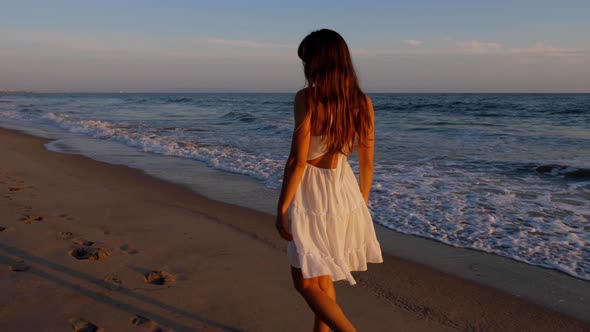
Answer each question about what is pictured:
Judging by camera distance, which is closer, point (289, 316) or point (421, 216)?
point (289, 316)

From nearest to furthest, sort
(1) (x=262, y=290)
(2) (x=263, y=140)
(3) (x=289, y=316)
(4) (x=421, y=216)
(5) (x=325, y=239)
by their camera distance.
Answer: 1. (5) (x=325, y=239)
2. (3) (x=289, y=316)
3. (1) (x=262, y=290)
4. (4) (x=421, y=216)
5. (2) (x=263, y=140)

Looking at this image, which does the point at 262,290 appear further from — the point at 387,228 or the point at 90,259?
the point at 387,228

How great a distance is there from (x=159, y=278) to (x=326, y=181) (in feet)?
6.08

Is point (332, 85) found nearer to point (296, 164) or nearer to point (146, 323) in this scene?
point (296, 164)

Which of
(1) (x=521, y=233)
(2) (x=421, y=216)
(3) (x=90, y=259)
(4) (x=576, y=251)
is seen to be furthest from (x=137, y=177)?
(4) (x=576, y=251)

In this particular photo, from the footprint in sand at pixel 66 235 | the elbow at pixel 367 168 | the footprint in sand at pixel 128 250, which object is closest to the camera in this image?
the elbow at pixel 367 168

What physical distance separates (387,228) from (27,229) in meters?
3.61

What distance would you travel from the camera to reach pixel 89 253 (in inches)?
142

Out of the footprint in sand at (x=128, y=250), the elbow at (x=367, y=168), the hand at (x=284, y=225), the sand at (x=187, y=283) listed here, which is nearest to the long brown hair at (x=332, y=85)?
the elbow at (x=367, y=168)

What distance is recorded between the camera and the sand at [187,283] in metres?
2.70

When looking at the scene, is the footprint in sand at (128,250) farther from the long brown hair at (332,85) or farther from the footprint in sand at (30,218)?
the long brown hair at (332,85)

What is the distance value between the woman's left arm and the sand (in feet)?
3.53

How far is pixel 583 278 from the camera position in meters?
3.41

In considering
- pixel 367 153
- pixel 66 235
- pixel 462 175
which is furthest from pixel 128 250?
pixel 462 175
